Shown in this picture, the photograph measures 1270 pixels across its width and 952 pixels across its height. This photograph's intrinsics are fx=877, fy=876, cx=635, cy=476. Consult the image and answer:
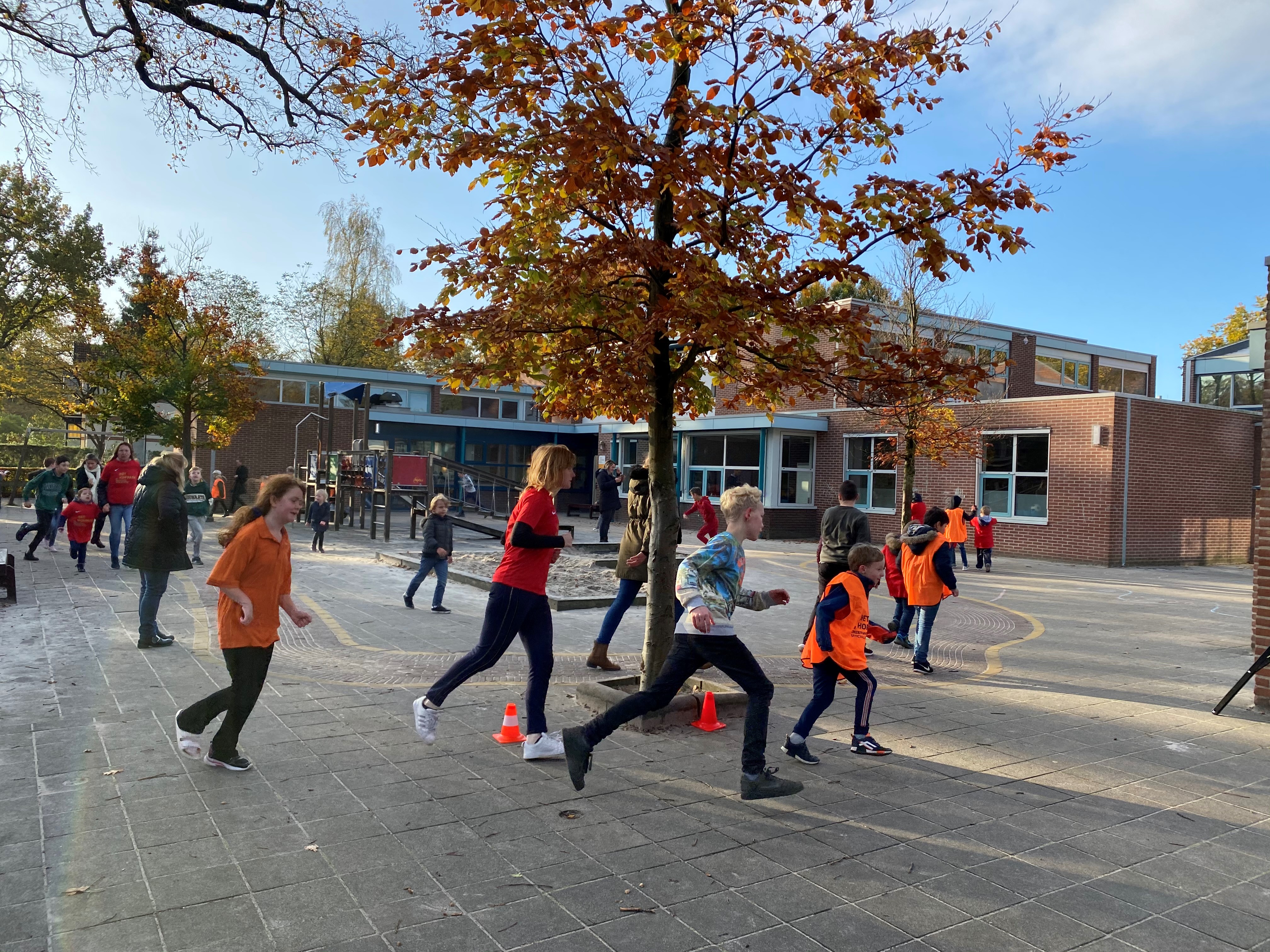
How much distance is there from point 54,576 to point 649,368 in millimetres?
10081

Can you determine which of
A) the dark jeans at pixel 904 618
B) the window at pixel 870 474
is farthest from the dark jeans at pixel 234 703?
the window at pixel 870 474

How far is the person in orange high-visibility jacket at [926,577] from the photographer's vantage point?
308 inches

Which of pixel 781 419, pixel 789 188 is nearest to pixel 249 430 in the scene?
pixel 781 419

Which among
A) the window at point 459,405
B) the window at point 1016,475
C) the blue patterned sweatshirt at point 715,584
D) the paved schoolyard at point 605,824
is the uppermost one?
the window at point 459,405

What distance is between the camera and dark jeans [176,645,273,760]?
454 centimetres

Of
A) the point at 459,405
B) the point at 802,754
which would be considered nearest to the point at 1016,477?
the point at 802,754

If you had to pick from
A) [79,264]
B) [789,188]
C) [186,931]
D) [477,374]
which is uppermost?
[79,264]

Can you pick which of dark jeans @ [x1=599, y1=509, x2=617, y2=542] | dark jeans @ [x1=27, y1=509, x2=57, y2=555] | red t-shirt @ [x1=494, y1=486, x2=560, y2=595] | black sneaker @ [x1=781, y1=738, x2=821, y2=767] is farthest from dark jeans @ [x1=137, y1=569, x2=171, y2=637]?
dark jeans @ [x1=599, y1=509, x2=617, y2=542]

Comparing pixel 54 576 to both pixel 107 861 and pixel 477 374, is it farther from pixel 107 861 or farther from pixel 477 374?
pixel 107 861

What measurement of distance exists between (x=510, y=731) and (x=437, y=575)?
5.49m

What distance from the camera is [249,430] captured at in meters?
31.2

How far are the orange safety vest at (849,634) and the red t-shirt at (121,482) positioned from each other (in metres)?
11.2

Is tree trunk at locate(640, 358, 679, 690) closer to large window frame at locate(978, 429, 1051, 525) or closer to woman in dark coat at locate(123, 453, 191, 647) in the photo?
woman in dark coat at locate(123, 453, 191, 647)

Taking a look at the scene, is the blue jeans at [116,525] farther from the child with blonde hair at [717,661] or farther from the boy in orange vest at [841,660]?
the boy in orange vest at [841,660]
